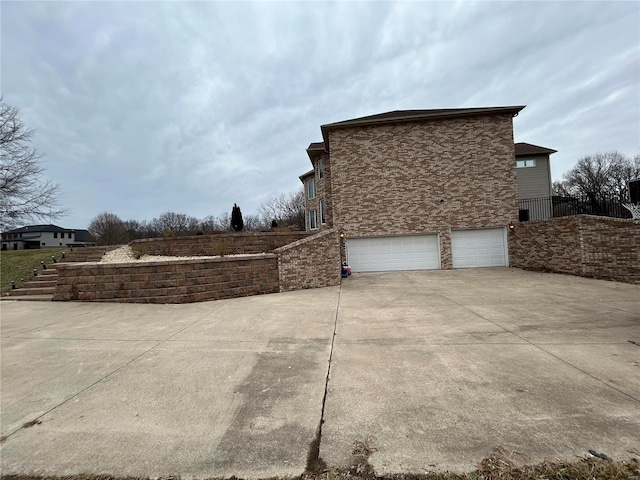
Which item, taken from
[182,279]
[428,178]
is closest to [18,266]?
[182,279]

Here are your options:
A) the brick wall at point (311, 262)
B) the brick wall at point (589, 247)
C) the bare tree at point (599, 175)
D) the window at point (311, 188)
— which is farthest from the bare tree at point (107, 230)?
the bare tree at point (599, 175)

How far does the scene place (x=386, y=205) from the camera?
48.9 feet

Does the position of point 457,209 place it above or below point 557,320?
above

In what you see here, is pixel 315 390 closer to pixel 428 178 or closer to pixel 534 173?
pixel 428 178

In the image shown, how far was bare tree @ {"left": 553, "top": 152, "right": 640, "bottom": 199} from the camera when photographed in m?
37.0

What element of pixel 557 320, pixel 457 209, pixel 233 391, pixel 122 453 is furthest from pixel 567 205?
pixel 122 453

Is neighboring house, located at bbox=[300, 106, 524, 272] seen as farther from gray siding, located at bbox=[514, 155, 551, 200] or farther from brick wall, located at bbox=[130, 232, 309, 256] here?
gray siding, located at bbox=[514, 155, 551, 200]

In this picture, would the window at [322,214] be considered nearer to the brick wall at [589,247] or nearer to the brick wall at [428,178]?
the brick wall at [428,178]

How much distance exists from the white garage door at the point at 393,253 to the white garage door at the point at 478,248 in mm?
1022

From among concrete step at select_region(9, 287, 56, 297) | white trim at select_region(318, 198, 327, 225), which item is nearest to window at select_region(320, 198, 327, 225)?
white trim at select_region(318, 198, 327, 225)

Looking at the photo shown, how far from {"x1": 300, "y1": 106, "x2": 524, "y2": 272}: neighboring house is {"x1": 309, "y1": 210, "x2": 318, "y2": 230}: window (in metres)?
6.56

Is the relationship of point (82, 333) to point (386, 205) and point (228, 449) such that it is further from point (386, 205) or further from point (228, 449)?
point (386, 205)

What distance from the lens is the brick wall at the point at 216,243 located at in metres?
12.4

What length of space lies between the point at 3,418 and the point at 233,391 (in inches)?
86.8
